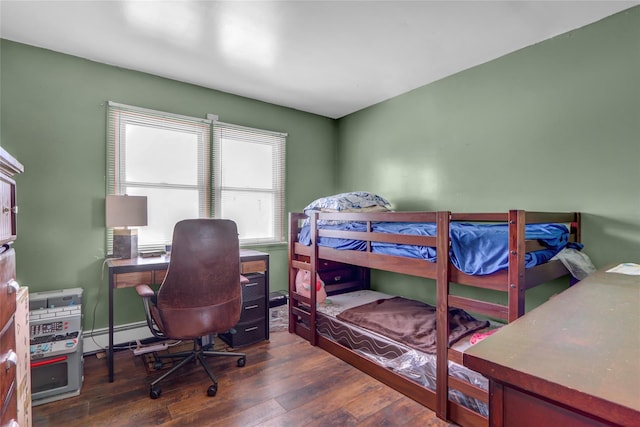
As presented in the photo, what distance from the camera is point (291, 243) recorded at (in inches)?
122

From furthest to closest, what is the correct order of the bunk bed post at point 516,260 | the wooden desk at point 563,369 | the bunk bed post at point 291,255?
the bunk bed post at point 291,255 < the bunk bed post at point 516,260 < the wooden desk at point 563,369

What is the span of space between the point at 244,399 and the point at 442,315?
1305mm

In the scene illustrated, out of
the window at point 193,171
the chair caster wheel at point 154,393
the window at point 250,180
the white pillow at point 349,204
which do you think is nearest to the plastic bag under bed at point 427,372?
the white pillow at point 349,204

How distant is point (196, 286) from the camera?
198cm

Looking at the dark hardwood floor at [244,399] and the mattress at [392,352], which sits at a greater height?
the mattress at [392,352]

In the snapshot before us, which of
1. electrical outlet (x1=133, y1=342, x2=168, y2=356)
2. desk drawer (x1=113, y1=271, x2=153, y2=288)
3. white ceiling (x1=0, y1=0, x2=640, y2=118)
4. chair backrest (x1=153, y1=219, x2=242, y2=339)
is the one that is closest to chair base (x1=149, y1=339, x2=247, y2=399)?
electrical outlet (x1=133, y1=342, x2=168, y2=356)

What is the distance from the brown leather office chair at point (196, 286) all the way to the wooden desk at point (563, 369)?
5.55 feet

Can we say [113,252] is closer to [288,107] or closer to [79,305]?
[79,305]

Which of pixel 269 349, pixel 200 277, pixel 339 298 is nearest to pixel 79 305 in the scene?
pixel 200 277

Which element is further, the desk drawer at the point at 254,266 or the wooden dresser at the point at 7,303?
the desk drawer at the point at 254,266

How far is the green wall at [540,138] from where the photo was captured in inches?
80.8

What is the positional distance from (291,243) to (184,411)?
160cm

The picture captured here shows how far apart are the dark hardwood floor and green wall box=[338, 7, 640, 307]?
136cm

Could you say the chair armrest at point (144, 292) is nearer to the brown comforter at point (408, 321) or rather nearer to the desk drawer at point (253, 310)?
the desk drawer at point (253, 310)
